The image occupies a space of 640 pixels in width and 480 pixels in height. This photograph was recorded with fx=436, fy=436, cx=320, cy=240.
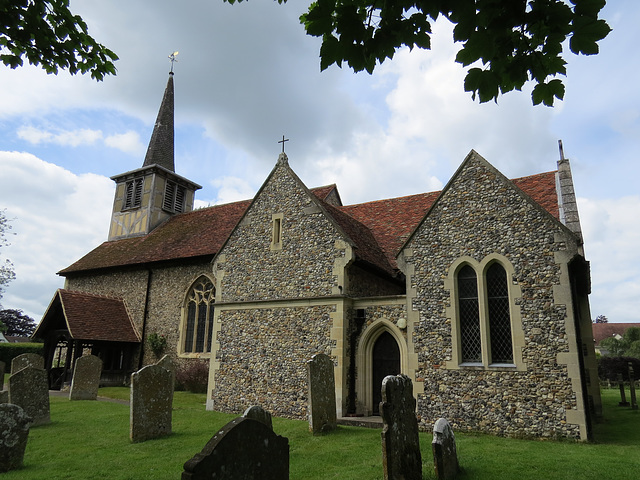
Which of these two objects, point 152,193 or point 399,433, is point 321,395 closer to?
point 399,433

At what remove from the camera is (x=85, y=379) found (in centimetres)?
1440

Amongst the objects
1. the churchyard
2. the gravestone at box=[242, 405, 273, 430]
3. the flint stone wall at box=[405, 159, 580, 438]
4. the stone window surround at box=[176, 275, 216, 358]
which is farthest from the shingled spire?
the gravestone at box=[242, 405, 273, 430]

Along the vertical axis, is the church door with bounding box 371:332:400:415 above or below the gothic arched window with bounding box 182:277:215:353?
below

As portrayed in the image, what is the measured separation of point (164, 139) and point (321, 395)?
74.0 ft

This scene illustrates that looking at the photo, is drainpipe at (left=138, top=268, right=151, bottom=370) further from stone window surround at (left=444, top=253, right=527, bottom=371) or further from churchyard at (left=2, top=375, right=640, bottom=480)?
stone window surround at (left=444, top=253, right=527, bottom=371)

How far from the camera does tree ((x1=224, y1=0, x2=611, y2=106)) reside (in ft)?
10.3

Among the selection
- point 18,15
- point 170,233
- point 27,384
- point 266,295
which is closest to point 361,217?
point 266,295

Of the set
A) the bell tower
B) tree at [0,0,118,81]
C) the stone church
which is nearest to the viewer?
tree at [0,0,118,81]

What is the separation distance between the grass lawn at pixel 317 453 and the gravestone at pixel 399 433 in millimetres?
448

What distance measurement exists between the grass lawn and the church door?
68.8 inches

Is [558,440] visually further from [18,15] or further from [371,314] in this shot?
[18,15]

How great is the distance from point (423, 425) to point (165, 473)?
19.7 ft

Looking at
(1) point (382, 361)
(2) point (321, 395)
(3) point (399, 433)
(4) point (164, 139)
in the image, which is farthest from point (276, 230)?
(4) point (164, 139)

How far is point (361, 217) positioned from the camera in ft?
60.2
